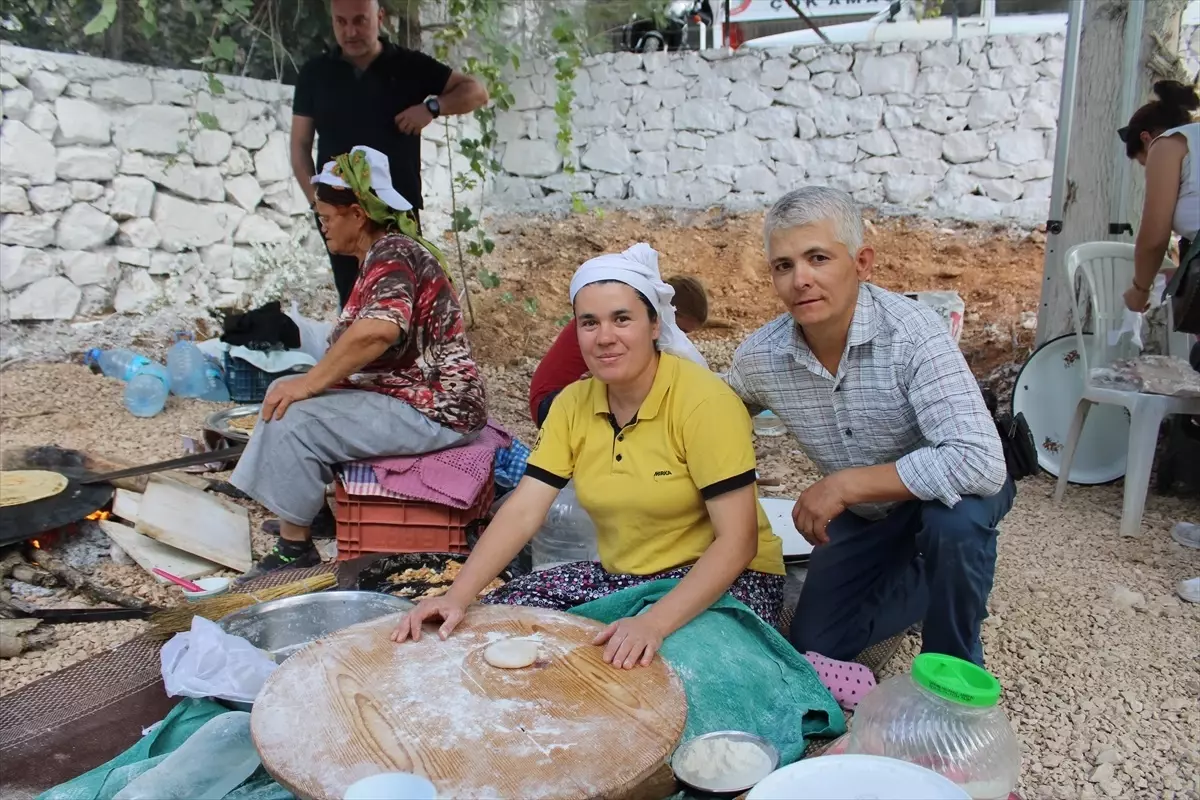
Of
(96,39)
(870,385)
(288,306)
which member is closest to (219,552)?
(870,385)

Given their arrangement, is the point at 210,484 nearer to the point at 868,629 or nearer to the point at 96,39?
the point at 868,629

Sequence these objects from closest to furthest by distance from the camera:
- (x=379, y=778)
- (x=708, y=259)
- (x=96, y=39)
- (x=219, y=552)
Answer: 1. (x=379, y=778)
2. (x=219, y=552)
3. (x=96, y=39)
4. (x=708, y=259)

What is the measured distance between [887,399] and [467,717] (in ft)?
4.22

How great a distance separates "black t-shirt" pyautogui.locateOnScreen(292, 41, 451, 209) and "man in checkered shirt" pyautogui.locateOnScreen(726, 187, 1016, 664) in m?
2.71

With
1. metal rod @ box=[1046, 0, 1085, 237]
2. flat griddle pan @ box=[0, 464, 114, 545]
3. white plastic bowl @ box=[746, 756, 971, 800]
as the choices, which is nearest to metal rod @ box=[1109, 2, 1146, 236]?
metal rod @ box=[1046, 0, 1085, 237]

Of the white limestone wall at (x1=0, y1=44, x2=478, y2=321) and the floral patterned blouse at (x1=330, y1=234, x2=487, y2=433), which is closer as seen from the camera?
the floral patterned blouse at (x1=330, y1=234, x2=487, y2=433)

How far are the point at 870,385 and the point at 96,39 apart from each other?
6.22 metres

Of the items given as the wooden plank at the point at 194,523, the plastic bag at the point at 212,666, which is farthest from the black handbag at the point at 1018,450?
the wooden plank at the point at 194,523

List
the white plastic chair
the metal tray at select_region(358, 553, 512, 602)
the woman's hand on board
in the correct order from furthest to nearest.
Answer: the white plastic chair < the metal tray at select_region(358, 553, 512, 602) < the woman's hand on board

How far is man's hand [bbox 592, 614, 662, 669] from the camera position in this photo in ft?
5.61

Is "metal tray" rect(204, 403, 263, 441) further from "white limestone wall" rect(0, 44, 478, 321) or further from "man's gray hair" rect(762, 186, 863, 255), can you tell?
"man's gray hair" rect(762, 186, 863, 255)

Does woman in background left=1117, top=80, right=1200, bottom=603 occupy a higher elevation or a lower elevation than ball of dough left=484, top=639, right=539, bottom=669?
higher

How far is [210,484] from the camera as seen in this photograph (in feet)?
12.9

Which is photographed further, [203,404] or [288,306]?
[288,306]
